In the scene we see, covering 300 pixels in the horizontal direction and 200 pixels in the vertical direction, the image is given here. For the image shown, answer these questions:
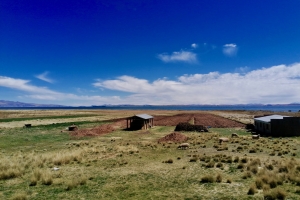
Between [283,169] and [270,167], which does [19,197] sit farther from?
[283,169]

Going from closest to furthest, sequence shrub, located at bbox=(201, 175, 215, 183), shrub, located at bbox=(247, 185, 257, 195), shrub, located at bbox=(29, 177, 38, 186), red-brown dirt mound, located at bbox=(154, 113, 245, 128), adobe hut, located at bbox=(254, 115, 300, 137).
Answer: shrub, located at bbox=(247, 185, 257, 195), shrub, located at bbox=(201, 175, 215, 183), shrub, located at bbox=(29, 177, 38, 186), adobe hut, located at bbox=(254, 115, 300, 137), red-brown dirt mound, located at bbox=(154, 113, 245, 128)

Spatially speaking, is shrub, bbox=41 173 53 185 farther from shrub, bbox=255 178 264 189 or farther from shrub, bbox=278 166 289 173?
shrub, bbox=278 166 289 173

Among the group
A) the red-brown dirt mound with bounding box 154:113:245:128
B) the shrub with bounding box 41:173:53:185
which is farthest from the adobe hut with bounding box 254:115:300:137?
the shrub with bounding box 41:173:53:185

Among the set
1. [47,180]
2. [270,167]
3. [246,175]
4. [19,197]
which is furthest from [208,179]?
[19,197]

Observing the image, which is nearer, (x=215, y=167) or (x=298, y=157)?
(x=215, y=167)

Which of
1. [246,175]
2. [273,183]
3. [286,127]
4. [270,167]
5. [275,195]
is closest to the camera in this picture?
[275,195]

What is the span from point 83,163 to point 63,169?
2.34m

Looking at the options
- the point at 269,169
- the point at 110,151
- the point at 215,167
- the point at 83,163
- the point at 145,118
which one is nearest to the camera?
the point at 269,169

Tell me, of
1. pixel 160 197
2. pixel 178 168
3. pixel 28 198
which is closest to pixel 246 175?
pixel 178 168

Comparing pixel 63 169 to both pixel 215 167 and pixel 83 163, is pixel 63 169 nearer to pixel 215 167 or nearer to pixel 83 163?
pixel 83 163

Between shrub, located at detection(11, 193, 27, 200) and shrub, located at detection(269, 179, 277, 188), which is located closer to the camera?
shrub, located at detection(11, 193, 27, 200)

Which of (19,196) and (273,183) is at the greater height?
(273,183)

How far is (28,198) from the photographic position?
→ 506 inches

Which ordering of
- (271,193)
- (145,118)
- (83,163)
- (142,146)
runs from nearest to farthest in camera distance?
(271,193)
(83,163)
(142,146)
(145,118)
